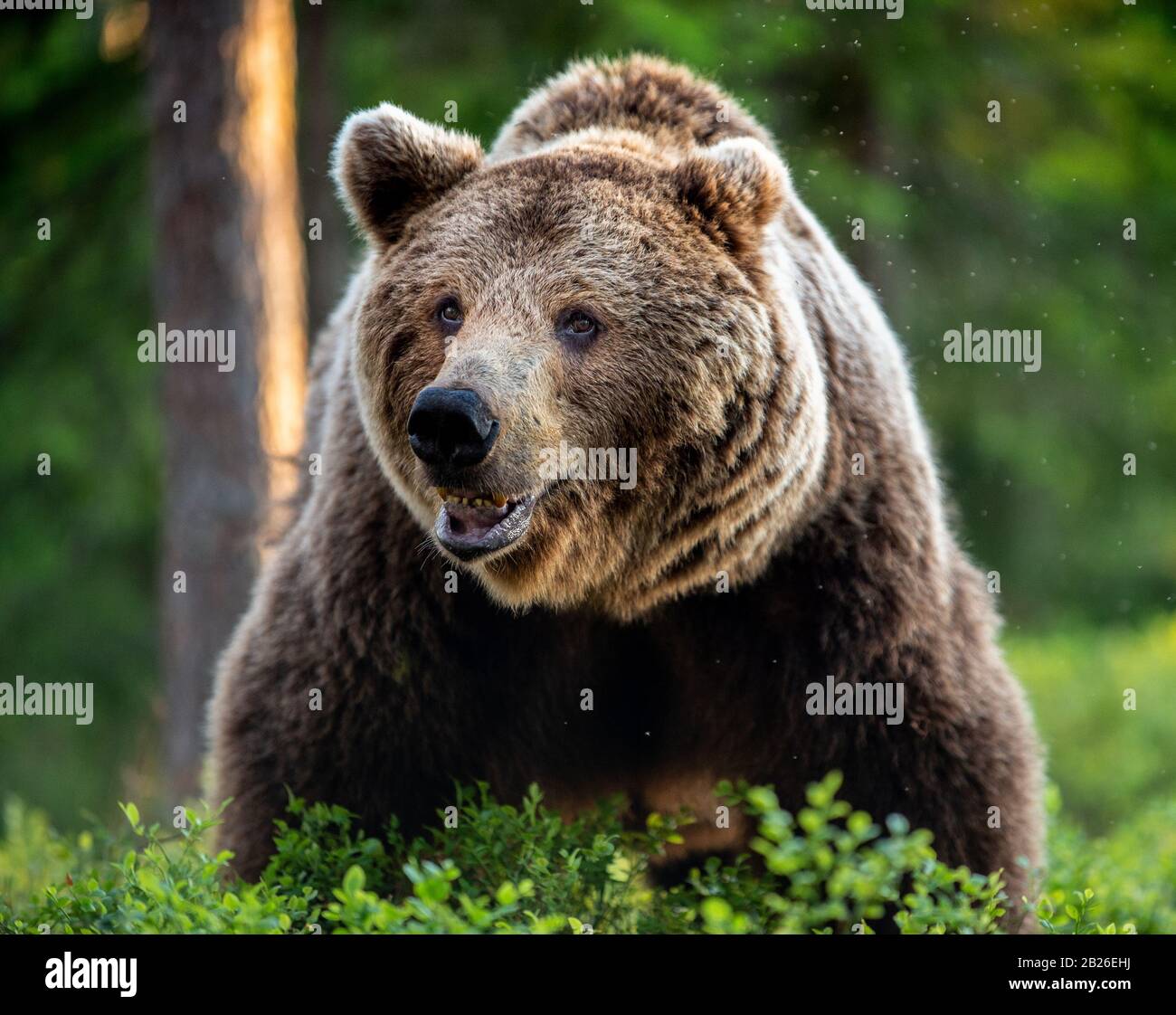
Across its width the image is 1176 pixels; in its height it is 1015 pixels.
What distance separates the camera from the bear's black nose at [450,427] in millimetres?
3887

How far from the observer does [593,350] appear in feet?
14.3

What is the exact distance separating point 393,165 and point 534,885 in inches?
Result: 86.9

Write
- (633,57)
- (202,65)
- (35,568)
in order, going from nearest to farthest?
(633,57) → (202,65) → (35,568)

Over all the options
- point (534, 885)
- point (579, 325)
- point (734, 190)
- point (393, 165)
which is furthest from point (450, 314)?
point (534, 885)

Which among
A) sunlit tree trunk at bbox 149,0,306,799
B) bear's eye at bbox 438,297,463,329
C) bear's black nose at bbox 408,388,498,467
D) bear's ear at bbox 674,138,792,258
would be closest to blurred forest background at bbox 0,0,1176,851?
sunlit tree trunk at bbox 149,0,306,799

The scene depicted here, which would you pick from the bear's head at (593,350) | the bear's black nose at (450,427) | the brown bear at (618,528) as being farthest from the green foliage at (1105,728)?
the bear's black nose at (450,427)

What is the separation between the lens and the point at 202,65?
8688mm

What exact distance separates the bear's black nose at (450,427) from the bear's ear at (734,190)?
3.42ft

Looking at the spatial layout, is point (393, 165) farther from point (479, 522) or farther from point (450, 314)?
point (479, 522)

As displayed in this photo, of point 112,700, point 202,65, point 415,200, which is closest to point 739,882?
point 415,200

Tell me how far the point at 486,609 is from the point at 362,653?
41 cm

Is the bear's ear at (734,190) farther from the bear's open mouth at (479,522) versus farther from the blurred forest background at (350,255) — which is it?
the blurred forest background at (350,255)

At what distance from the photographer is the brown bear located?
4391 millimetres
